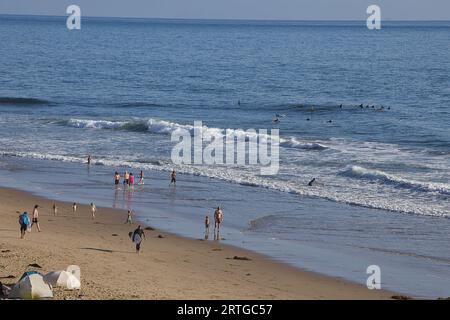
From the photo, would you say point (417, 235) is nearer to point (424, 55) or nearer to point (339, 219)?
point (339, 219)

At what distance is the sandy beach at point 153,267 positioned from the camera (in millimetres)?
23219

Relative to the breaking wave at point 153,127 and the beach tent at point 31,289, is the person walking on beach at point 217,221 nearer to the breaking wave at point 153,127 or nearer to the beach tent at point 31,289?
the beach tent at point 31,289

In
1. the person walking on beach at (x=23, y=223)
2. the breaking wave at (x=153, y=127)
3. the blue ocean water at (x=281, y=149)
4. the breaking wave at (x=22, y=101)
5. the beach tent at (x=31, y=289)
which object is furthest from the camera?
the breaking wave at (x=22, y=101)

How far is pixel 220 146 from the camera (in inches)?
2101

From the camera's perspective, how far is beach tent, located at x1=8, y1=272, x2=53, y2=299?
20547 mm

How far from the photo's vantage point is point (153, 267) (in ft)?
85.6

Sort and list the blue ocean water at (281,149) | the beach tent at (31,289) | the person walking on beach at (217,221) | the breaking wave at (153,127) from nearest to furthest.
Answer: the beach tent at (31,289) < the person walking on beach at (217,221) < the blue ocean water at (281,149) < the breaking wave at (153,127)

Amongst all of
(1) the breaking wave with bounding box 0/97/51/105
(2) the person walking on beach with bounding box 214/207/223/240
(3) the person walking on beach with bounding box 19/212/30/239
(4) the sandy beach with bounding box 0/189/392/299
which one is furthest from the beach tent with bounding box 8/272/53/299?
(1) the breaking wave with bounding box 0/97/51/105

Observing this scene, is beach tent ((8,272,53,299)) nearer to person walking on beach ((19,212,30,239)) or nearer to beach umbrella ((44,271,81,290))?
beach umbrella ((44,271,81,290))

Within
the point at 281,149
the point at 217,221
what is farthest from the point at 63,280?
the point at 281,149

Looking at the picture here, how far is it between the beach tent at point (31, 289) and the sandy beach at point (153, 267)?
0.64 metres

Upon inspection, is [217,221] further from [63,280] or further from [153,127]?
[153,127]

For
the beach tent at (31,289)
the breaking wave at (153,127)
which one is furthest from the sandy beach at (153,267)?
the breaking wave at (153,127)

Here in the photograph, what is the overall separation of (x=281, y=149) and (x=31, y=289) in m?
32.7
